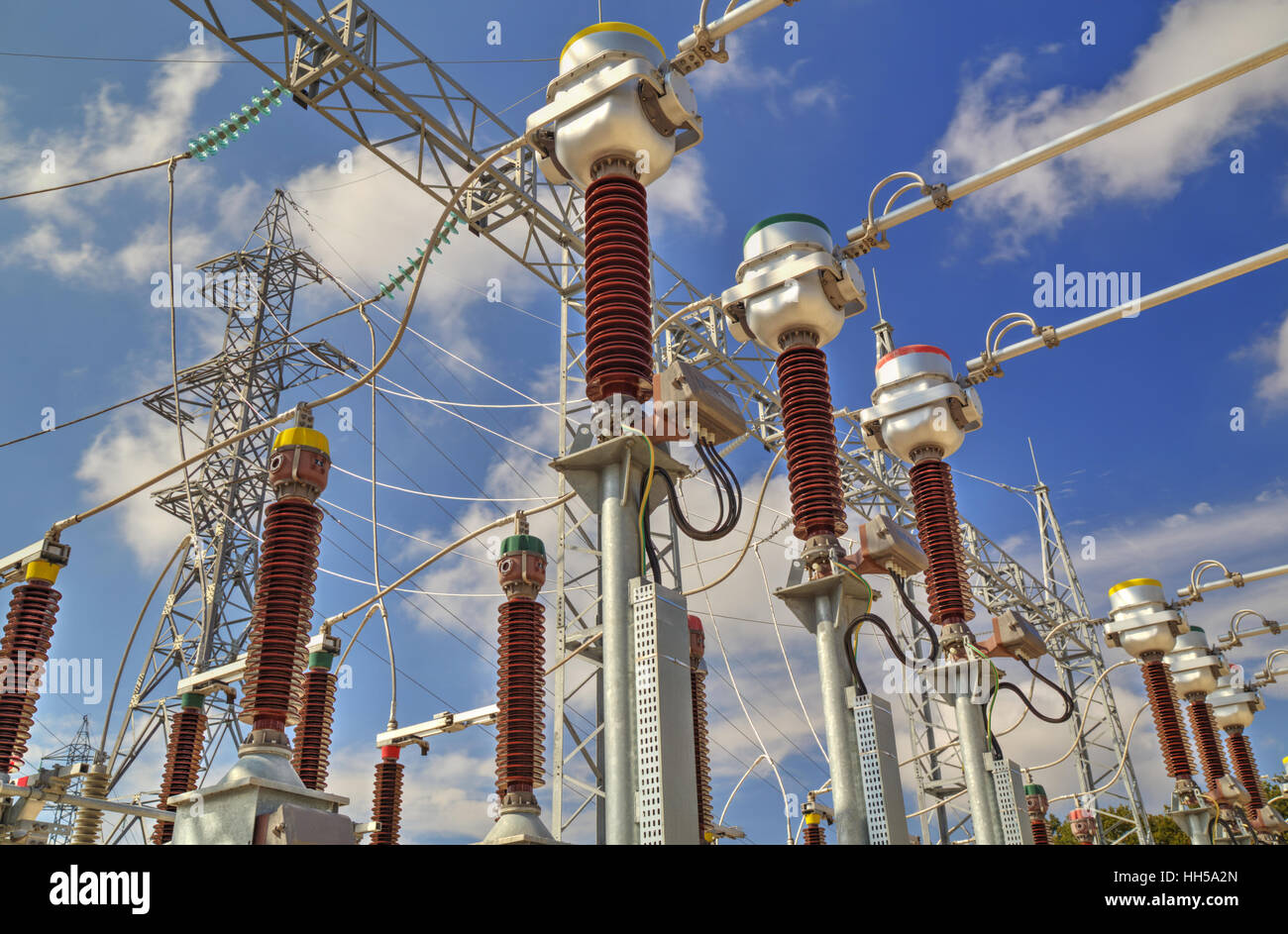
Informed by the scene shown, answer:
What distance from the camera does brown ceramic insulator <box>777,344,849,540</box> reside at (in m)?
9.81

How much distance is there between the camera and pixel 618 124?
8297mm

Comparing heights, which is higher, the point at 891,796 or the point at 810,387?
the point at 810,387

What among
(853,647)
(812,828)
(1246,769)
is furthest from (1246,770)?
(853,647)

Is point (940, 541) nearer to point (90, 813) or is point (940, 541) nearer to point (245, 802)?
point (245, 802)

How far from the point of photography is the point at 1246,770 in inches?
1024

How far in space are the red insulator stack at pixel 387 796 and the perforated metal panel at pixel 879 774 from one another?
757 cm

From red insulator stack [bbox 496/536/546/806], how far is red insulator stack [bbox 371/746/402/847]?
455cm

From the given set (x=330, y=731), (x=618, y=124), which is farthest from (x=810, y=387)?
(x=330, y=731)

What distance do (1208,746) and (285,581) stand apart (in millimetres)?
20860

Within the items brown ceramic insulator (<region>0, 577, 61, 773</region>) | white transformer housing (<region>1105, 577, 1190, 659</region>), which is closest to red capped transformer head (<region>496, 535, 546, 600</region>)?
brown ceramic insulator (<region>0, 577, 61, 773</region>)

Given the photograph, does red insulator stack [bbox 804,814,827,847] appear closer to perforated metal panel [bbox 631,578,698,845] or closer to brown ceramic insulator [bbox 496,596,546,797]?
brown ceramic insulator [bbox 496,596,546,797]
